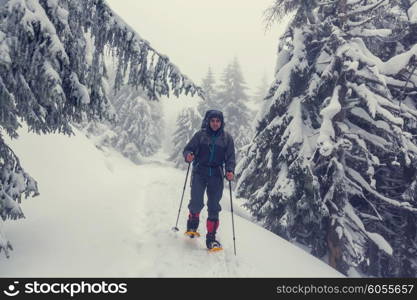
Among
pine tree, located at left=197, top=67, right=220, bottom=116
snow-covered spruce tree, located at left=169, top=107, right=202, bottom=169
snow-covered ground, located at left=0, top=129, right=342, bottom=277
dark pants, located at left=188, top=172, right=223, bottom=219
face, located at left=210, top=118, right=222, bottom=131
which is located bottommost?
snow-covered ground, located at left=0, top=129, right=342, bottom=277

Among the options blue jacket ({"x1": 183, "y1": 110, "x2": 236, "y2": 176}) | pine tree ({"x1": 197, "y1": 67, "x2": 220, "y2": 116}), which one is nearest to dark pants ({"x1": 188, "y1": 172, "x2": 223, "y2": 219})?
blue jacket ({"x1": 183, "y1": 110, "x2": 236, "y2": 176})

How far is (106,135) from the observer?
119 feet

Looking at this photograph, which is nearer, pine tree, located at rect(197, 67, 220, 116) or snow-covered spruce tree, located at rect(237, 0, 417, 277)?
snow-covered spruce tree, located at rect(237, 0, 417, 277)

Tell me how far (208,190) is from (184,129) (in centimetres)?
3289

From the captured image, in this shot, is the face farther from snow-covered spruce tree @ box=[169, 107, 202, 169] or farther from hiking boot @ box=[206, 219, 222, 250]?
snow-covered spruce tree @ box=[169, 107, 202, 169]

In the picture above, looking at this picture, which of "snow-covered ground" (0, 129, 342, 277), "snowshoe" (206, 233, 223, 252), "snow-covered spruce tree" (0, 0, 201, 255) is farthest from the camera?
"snowshoe" (206, 233, 223, 252)

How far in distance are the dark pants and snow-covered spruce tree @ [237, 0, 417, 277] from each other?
3.27 m

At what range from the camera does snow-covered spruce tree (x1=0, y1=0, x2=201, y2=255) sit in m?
4.68

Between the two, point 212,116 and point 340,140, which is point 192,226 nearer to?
point 212,116

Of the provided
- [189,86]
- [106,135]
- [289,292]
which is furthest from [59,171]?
[106,135]

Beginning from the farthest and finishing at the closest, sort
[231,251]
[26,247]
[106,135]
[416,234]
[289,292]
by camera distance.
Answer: [106,135], [416,234], [231,251], [26,247], [289,292]

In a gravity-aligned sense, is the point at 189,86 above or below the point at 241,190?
above

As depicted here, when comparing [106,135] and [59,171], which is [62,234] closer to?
[59,171]

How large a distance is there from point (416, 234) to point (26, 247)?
36.1 ft
